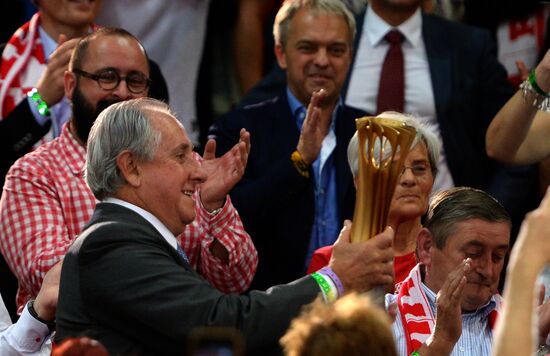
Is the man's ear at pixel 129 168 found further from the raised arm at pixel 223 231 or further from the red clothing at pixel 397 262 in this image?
the red clothing at pixel 397 262

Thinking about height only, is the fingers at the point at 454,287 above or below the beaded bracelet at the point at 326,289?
above

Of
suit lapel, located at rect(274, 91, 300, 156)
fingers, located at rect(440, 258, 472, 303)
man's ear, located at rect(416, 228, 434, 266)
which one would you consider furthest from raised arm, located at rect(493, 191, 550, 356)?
suit lapel, located at rect(274, 91, 300, 156)

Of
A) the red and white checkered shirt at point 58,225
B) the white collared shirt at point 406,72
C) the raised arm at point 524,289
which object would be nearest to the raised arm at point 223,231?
the red and white checkered shirt at point 58,225

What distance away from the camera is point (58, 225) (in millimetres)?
5793

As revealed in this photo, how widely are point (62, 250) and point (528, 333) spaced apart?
8.98 feet

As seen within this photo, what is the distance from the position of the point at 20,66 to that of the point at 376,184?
2962 mm

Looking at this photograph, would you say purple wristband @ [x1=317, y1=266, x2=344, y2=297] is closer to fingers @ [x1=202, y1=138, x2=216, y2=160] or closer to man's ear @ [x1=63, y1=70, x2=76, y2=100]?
fingers @ [x1=202, y1=138, x2=216, y2=160]

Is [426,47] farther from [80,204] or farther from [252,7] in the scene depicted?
[80,204]

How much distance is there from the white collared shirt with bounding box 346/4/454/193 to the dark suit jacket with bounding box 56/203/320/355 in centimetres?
295

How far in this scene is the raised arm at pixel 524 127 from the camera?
20.5ft

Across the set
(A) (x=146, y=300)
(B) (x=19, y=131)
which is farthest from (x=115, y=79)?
(A) (x=146, y=300)

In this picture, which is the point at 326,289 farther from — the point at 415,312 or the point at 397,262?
the point at 397,262

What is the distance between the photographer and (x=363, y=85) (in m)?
7.47

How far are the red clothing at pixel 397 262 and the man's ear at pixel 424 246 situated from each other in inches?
15.9
